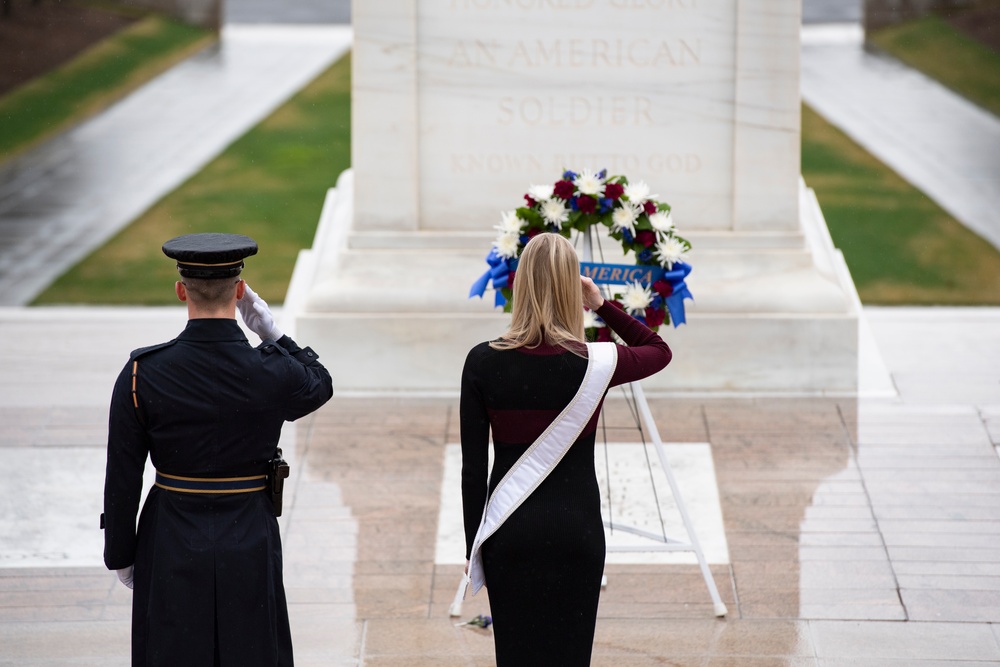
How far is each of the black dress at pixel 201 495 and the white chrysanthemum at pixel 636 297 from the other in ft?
6.11

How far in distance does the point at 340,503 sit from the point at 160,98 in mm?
12584

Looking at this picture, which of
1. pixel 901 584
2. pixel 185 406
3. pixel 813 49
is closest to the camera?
pixel 185 406

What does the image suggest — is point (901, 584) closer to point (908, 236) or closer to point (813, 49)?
point (908, 236)

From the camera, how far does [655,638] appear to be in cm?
511

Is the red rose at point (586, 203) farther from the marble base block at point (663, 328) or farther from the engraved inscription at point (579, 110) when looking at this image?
the engraved inscription at point (579, 110)

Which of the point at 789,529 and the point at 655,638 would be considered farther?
the point at 789,529

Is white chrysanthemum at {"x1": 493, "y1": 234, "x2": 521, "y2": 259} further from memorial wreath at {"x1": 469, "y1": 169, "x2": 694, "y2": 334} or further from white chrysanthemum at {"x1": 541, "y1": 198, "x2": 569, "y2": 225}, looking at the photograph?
white chrysanthemum at {"x1": 541, "y1": 198, "x2": 569, "y2": 225}

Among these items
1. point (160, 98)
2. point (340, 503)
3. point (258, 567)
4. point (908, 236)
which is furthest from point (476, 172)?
point (160, 98)

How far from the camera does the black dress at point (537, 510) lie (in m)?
3.72

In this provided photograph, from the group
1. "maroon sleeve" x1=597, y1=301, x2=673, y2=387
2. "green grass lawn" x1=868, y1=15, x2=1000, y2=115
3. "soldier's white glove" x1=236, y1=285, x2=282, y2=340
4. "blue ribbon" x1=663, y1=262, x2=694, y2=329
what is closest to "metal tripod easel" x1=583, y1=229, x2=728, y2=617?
"blue ribbon" x1=663, y1=262, x2=694, y2=329

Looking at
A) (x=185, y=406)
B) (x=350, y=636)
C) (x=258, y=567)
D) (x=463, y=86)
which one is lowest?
(x=350, y=636)

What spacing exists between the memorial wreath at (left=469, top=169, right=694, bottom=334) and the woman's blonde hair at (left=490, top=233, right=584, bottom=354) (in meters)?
1.63

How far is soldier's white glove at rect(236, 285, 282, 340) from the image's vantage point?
3805 millimetres

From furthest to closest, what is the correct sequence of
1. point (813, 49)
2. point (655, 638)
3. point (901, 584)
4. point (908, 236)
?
point (813, 49) → point (908, 236) → point (901, 584) → point (655, 638)
